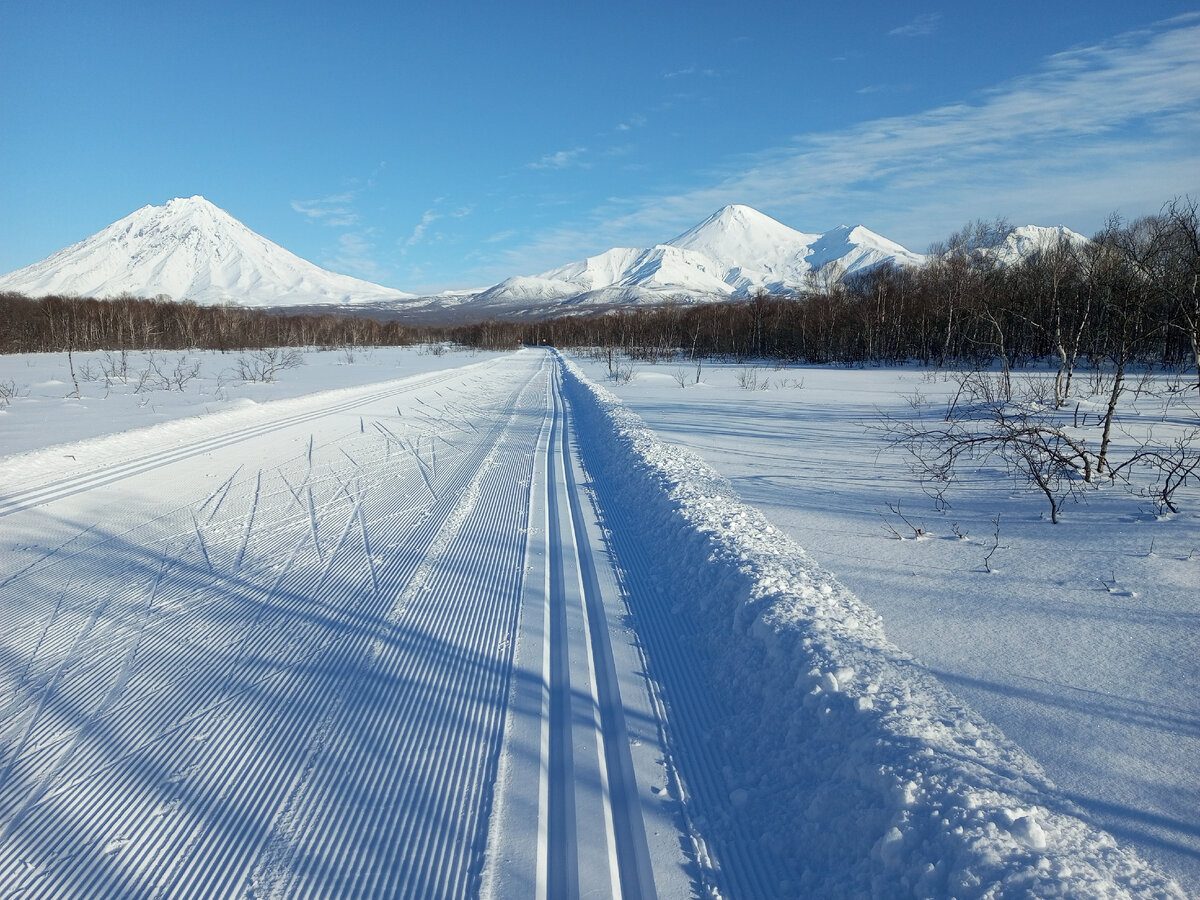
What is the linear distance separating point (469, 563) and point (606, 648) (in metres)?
1.95

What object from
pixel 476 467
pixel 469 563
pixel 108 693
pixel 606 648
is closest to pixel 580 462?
pixel 476 467

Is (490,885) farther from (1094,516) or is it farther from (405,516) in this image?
(1094,516)

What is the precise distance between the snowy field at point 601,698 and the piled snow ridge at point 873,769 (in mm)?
14

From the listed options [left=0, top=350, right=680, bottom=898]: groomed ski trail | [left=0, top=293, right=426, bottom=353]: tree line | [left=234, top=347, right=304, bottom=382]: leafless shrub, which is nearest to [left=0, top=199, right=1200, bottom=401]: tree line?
[left=0, top=293, right=426, bottom=353]: tree line

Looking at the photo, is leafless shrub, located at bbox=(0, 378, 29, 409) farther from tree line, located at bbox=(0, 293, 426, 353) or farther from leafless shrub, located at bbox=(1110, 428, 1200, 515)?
leafless shrub, located at bbox=(1110, 428, 1200, 515)

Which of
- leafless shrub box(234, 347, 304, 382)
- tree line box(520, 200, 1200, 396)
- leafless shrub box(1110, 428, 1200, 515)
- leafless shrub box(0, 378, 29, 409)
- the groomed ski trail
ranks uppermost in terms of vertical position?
tree line box(520, 200, 1200, 396)

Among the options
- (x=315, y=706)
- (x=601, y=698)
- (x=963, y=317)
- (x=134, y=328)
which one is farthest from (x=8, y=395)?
(x=134, y=328)

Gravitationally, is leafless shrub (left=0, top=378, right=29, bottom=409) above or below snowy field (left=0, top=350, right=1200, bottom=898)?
above

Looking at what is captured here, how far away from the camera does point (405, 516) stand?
692 cm

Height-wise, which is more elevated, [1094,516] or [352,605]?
[1094,516]

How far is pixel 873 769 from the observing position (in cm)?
251

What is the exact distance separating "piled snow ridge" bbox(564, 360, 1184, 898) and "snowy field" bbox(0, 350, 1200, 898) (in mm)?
14

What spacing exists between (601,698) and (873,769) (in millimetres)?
1472

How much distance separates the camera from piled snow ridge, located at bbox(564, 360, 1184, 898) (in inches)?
79.7
